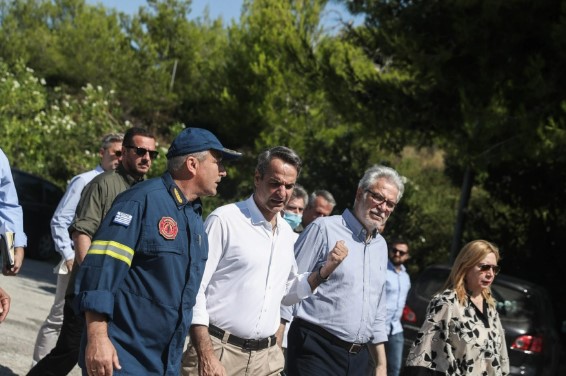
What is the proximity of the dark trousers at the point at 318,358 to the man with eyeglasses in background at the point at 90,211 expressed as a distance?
1.38m

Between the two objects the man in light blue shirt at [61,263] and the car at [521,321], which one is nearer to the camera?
the man in light blue shirt at [61,263]

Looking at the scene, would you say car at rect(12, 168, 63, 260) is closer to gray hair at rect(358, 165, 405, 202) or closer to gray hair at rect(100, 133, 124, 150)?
gray hair at rect(100, 133, 124, 150)

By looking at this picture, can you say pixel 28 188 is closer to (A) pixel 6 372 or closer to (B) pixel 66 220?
(A) pixel 6 372

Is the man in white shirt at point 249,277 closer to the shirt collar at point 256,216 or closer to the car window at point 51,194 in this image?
the shirt collar at point 256,216

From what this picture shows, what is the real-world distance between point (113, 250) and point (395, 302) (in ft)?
20.7

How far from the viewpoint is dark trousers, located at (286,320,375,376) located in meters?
5.74

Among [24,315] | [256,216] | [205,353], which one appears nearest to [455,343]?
[256,216]

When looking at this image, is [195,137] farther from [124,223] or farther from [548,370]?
[548,370]

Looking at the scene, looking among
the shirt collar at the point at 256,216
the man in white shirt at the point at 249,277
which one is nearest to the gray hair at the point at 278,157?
the man in white shirt at the point at 249,277

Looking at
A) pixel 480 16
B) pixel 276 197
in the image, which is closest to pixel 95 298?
pixel 276 197

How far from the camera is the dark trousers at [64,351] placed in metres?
6.20

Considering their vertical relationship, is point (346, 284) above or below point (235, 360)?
above

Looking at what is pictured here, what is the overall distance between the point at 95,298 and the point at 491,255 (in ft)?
10.9

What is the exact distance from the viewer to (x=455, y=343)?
605cm
